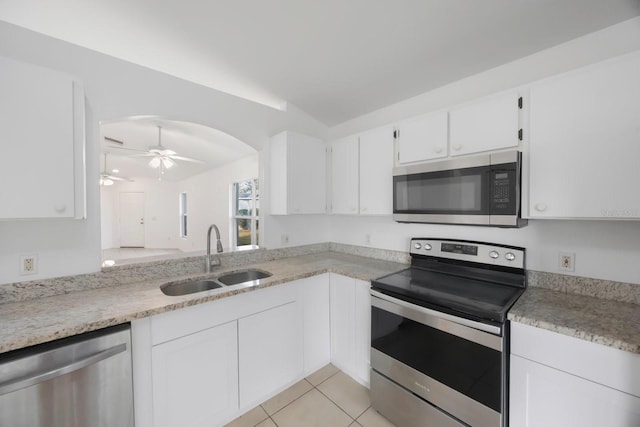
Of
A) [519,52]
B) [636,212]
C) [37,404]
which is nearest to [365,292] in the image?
[636,212]

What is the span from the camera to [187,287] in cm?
179

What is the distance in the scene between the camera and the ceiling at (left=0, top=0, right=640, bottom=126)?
4.32ft

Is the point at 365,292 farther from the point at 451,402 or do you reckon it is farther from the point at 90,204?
the point at 90,204

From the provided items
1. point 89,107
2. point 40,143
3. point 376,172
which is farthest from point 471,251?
point 89,107

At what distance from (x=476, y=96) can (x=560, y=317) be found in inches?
60.8

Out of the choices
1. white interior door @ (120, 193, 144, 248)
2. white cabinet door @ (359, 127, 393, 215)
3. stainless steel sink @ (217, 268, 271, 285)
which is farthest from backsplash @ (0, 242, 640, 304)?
white interior door @ (120, 193, 144, 248)

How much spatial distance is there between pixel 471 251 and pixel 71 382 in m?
2.29

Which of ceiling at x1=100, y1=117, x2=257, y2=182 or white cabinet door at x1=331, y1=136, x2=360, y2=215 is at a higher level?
ceiling at x1=100, y1=117, x2=257, y2=182

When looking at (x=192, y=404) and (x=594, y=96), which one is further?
(x=192, y=404)

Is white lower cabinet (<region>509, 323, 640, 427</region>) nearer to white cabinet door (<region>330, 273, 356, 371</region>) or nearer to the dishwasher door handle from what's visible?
white cabinet door (<region>330, 273, 356, 371</region>)

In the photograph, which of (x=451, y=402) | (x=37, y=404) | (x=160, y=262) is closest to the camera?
(x=37, y=404)

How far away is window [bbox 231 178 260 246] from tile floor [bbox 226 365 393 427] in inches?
131

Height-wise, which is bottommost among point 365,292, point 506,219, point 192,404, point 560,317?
point 192,404

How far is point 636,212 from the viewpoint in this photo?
1.07 metres
